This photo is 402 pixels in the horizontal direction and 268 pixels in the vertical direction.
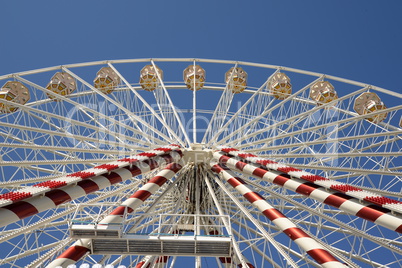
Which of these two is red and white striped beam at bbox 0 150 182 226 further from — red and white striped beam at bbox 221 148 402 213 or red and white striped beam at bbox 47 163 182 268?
red and white striped beam at bbox 221 148 402 213

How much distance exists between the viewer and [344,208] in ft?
30.3

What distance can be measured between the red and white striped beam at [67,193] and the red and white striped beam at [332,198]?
356 centimetres

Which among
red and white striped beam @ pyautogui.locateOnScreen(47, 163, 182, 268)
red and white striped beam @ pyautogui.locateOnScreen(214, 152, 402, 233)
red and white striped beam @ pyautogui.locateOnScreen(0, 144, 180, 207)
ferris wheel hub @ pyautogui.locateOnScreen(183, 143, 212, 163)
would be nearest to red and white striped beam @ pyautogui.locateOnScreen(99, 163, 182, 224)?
red and white striped beam @ pyautogui.locateOnScreen(47, 163, 182, 268)

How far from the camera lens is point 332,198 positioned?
9.69 m

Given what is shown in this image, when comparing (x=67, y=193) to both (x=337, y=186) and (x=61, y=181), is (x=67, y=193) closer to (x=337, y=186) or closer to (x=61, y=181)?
(x=61, y=181)

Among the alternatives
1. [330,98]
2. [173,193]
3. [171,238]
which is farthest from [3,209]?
[330,98]

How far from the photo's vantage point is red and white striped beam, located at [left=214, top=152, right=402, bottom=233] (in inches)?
323

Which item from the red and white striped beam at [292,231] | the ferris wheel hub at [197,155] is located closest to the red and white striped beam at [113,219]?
the ferris wheel hub at [197,155]

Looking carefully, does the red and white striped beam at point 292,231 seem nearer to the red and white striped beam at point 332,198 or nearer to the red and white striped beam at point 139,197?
the red and white striped beam at point 332,198

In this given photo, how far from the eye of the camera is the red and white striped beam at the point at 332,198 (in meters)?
8.21

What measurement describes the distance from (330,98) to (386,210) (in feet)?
46.1

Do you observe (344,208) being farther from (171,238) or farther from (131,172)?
(131,172)

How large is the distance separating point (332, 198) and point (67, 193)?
22.2 feet

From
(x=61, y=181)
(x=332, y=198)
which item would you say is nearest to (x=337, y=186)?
(x=332, y=198)
